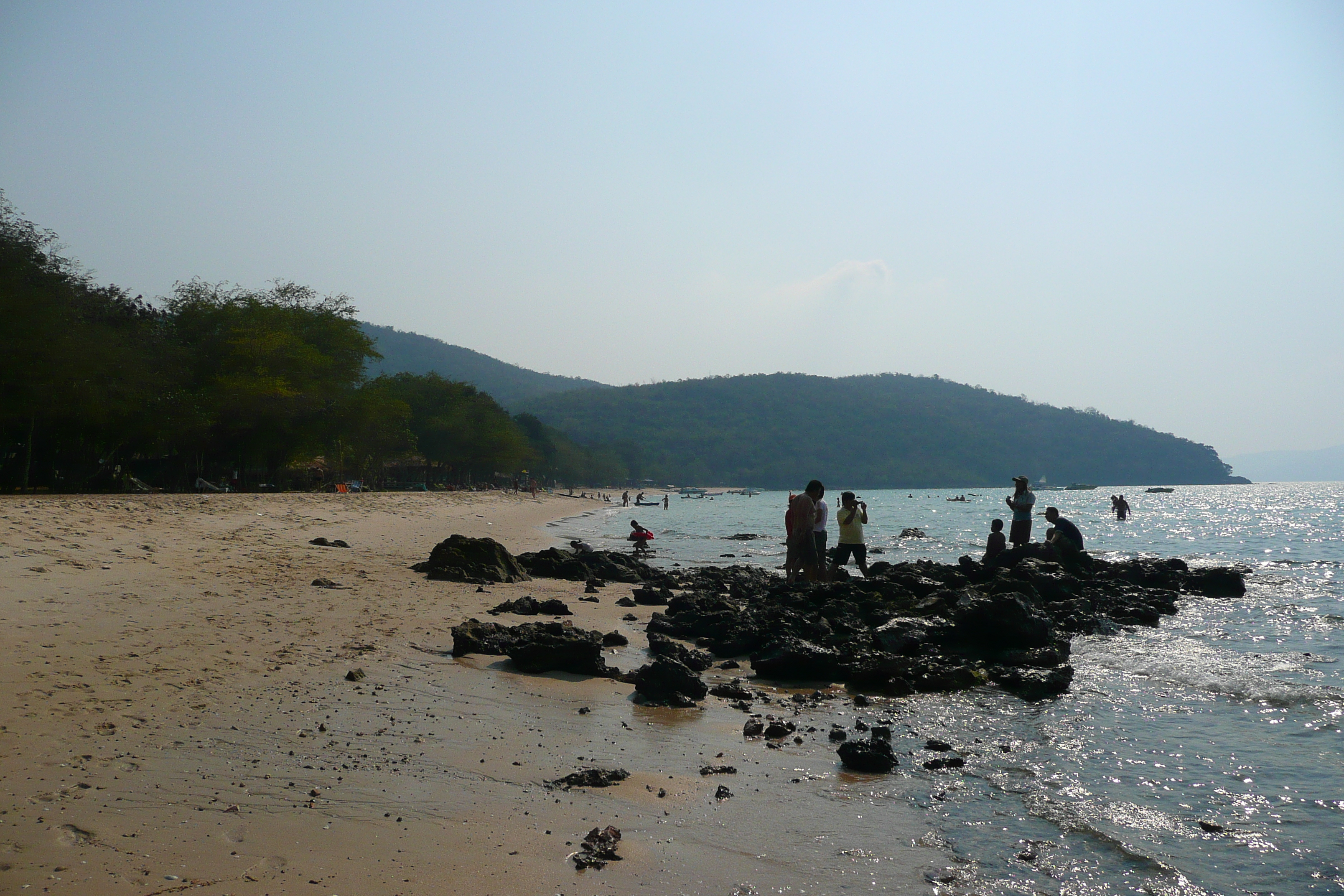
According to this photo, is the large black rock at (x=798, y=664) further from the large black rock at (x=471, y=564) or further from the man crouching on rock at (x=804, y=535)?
the large black rock at (x=471, y=564)

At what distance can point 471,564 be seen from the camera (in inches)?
618

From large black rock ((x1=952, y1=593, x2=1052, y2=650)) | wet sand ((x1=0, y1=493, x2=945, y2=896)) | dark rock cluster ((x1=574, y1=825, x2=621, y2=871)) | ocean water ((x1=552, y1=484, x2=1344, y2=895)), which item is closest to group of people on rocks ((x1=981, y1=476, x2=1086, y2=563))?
ocean water ((x1=552, y1=484, x2=1344, y2=895))

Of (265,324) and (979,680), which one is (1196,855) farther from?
(265,324)

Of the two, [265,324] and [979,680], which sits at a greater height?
[265,324]

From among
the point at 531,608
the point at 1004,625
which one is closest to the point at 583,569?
the point at 531,608

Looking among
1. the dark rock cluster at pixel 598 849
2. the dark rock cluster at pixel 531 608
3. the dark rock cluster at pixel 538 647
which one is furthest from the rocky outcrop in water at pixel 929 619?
the dark rock cluster at pixel 598 849

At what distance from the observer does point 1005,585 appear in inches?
575

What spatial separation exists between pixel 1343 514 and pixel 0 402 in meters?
85.9

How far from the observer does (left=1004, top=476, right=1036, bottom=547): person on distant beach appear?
52.5ft

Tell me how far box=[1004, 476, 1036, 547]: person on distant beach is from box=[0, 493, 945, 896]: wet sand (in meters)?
9.31

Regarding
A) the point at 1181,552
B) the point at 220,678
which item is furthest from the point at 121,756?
the point at 1181,552

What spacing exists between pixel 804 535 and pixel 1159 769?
8.68m

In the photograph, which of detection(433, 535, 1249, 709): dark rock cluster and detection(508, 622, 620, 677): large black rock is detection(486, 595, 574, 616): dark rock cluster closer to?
detection(433, 535, 1249, 709): dark rock cluster

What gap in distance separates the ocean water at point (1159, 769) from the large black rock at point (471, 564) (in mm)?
9216
